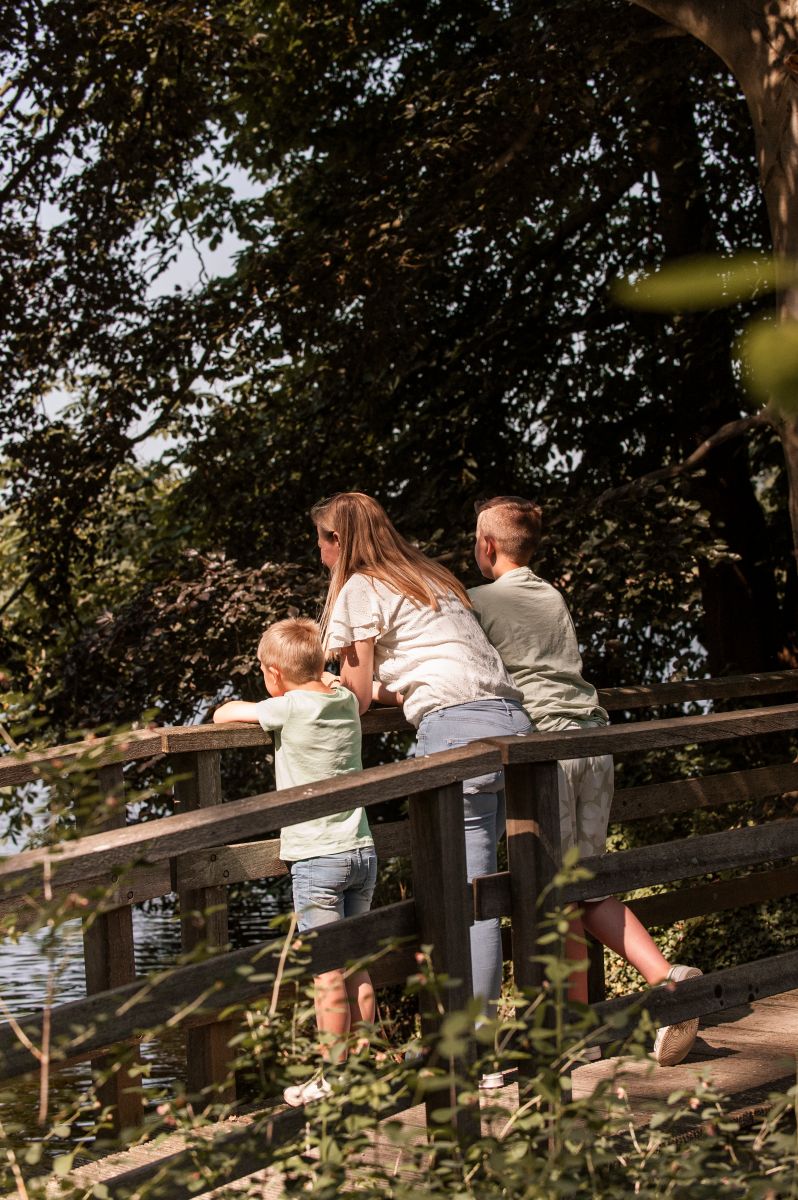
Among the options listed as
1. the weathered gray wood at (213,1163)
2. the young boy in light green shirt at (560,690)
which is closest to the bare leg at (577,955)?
the young boy in light green shirt at (560,690)

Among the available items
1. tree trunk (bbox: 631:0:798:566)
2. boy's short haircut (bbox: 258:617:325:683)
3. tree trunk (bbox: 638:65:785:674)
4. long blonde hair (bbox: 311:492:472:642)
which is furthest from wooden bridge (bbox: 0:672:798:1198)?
tree trunk (bbox: 638:65:785:674)

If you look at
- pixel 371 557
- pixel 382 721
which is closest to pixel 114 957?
pixel 382 721

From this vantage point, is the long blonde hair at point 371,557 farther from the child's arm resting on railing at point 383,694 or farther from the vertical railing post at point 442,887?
the vertical railing post at point 442,887

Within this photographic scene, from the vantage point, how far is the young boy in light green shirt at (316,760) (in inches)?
162

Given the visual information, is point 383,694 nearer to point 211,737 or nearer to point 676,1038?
point 211,737

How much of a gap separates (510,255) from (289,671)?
25.9ft

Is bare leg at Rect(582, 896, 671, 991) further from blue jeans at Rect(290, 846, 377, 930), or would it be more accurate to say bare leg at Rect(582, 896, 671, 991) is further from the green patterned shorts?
blue jeans at Rect(290, 846, 377, 930)

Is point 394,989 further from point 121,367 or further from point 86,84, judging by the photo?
point 86,84

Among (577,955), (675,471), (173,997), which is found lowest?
Result: (577,955)

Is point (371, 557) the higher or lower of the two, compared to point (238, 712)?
higher

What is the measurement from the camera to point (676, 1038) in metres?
4.17

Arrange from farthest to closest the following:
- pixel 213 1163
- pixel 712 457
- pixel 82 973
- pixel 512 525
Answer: pixel 82 973 → pixel 712 457 → pixel 512 525 → pixel 213 1163

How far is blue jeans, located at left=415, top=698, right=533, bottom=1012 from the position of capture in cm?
404

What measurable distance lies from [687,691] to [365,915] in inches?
104
